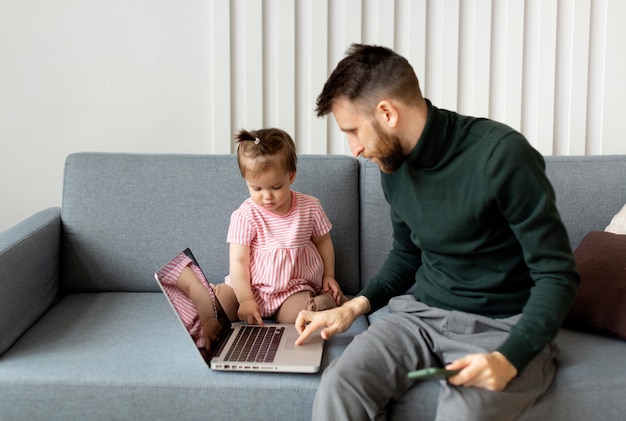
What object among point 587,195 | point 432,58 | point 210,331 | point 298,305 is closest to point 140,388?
point 210,331

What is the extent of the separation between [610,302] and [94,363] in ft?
3.93

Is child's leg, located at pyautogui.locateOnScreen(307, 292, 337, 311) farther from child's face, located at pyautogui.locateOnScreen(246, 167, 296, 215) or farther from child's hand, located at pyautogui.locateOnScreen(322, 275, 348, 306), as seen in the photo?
child's face, located at pyautogui.locateOnScreen(246, 167, 296, 215)

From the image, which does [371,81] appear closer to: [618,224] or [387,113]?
[387,113]

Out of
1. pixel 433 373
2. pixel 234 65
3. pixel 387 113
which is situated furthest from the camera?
pixel 234 65

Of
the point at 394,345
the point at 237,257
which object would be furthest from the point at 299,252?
the point at 394,345

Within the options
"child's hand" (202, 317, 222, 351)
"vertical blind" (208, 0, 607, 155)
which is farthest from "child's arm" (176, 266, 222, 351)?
"vertical blind" (208, 0, 607, 155)

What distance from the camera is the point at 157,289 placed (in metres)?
1.91

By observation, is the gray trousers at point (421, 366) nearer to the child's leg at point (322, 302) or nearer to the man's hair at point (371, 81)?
the child's leg at point (322, 302)

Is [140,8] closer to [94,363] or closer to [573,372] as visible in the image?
[94,363]

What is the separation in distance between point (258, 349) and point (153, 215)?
639 millimetres

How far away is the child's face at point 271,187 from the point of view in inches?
65.8

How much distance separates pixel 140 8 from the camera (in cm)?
218

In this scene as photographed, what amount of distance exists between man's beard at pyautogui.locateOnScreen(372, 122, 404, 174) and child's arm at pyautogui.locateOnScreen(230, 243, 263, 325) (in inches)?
21.6

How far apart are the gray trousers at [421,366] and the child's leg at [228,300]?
1.44ft
